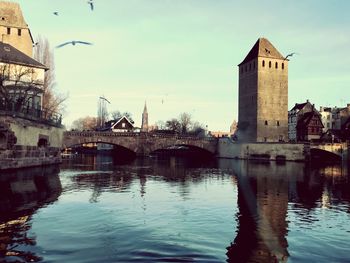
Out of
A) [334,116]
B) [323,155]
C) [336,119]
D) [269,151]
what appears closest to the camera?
[269,151]

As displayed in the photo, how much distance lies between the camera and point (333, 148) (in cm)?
6944

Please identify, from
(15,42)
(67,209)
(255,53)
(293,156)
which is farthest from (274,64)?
(67,209)

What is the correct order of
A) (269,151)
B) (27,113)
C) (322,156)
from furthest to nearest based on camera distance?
(322,156), (269,151), (27,113)

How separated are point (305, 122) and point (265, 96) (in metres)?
17.4

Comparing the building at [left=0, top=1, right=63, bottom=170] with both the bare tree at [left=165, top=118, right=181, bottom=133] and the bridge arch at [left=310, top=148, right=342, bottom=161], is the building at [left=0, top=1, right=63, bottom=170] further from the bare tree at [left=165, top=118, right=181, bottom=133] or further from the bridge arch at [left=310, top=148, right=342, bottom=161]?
the bare tree at [left=165, top=118, right=181, bottom=133]

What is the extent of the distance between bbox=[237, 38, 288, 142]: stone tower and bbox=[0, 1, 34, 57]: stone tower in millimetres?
40216

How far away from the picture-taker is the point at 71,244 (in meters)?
9.39

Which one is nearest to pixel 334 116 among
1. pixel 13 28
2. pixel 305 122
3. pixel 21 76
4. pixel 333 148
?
pixel 305 122

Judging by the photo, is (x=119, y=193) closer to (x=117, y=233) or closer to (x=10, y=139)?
(x=117, y=233)

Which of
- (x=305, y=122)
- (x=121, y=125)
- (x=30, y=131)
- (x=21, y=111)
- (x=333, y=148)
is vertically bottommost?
(x=333, y=148)

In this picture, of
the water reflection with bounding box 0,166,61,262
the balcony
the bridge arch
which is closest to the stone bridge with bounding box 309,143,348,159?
the bridge arch

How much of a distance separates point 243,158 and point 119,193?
5272 cm

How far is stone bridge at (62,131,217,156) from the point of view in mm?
57656

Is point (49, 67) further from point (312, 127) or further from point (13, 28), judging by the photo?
point (312, 127)
